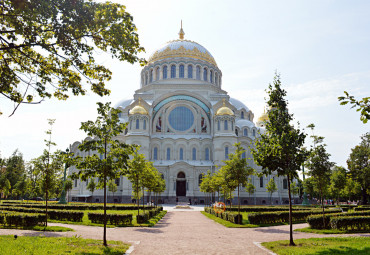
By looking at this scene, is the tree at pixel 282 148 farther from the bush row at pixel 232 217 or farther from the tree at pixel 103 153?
the bush row at pixel 232 217

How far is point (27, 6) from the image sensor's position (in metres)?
7.55

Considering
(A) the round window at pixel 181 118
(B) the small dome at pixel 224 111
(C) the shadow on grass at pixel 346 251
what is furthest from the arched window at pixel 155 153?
(C) the shadow on grass at pixel 346 251

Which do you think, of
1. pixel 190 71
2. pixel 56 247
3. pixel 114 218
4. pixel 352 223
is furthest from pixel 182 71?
pixel 56 247

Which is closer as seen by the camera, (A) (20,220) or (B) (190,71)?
(A) (20,220)

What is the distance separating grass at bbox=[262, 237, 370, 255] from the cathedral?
122ft

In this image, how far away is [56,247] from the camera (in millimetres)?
10492

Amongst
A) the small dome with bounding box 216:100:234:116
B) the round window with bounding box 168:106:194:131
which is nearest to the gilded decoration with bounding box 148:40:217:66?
the round window with bounding box 168:106:194:131

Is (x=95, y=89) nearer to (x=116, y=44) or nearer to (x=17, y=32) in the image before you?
(x=116, y=44)

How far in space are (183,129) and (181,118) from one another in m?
2.32

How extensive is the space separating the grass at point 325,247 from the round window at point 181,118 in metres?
46.1

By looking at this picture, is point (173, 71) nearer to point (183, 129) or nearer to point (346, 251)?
point (183, 129)

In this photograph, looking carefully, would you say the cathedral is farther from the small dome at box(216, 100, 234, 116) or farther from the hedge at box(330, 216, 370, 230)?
the hedge at box(330, 216, 370, 230)

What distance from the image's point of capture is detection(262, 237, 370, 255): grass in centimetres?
1015

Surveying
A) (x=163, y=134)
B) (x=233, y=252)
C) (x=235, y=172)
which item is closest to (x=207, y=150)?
(x=163, y=134)
